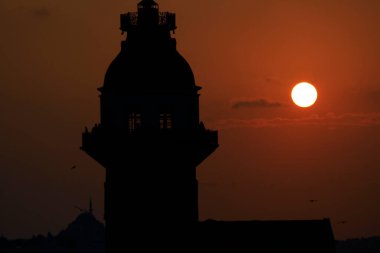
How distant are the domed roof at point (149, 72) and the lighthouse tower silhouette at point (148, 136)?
0.06 meters

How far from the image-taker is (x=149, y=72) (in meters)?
96.1

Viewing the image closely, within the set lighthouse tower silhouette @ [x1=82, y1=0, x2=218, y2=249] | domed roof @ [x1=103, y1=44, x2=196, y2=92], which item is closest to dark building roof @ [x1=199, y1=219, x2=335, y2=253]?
lighthouse tower silhouette @ [x1=82, y1=0, x2=218, y2=249]

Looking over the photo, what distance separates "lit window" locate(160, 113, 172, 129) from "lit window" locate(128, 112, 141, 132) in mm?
1370

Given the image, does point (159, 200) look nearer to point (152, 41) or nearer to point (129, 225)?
point (129, 225)

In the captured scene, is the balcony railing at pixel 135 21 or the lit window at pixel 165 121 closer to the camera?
the lit window at pixel 165 121

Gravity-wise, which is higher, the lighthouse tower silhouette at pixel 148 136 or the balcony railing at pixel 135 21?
the balcony railing at pixel 135 21

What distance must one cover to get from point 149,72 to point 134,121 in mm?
3087

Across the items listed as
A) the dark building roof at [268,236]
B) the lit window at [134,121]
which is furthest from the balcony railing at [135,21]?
the dark building roof at [268,236]

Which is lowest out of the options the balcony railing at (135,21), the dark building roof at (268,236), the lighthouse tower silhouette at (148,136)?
the dark building roof at (268,236)

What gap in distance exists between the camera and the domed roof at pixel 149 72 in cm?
9588

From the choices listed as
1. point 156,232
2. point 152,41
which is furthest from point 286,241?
point 152,41

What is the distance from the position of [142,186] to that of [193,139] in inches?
166

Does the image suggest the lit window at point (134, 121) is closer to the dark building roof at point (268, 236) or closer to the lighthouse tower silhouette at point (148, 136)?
the lighthouse tower silhouette at point (148, 136)

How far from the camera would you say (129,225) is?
96.3 m
